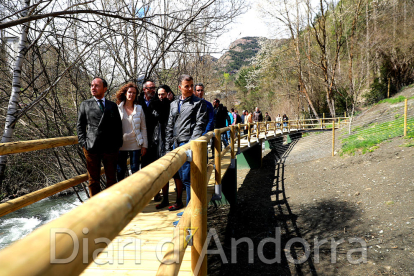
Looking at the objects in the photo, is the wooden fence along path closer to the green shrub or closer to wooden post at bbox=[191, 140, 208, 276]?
wooden post at bbox=[191, 140, 208, 276]

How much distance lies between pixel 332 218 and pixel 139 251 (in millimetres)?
6131

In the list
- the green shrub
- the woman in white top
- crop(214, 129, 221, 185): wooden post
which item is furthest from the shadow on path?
the green shrub

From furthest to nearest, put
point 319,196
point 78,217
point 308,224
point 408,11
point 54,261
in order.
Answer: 1. point 408,11
2. point 319,196
3. point 308,224
4. point 78,217
5. point 54,261

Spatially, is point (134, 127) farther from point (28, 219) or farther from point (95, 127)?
point (28, 219)

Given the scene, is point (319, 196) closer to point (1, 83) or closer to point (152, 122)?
point (152, 122)

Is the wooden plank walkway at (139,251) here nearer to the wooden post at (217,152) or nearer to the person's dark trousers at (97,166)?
the person's dark trousers at (97,166)

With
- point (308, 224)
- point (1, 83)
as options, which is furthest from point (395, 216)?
point (1, 83)

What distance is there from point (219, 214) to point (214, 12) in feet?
18.1

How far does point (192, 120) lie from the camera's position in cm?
327

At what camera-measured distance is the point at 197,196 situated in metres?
1.67

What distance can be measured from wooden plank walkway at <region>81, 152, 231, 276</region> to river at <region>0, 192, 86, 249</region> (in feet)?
17.9

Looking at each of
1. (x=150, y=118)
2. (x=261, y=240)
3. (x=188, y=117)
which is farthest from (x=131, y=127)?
(x=261, y=240)

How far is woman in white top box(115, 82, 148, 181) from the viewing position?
144 inches

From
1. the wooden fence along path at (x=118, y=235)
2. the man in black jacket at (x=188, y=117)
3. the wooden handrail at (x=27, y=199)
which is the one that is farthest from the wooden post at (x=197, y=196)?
the wooden handrail at (x=27, y=199)
